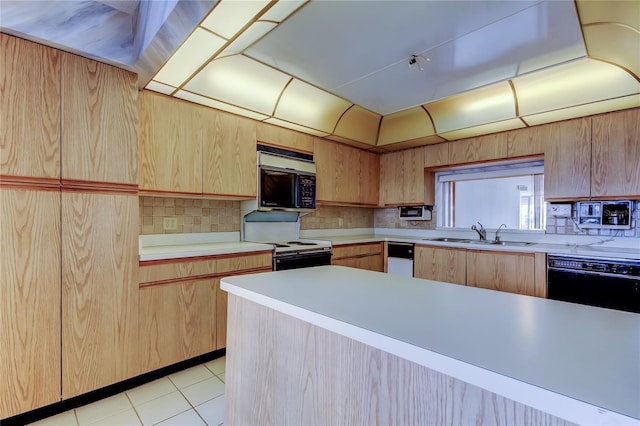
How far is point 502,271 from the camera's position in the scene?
10.3 feet

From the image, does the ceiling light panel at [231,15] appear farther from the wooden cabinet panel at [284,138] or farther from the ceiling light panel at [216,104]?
the wooden cabinet panel at [284,138]

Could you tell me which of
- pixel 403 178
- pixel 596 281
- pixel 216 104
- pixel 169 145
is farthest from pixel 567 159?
pixel 169 145

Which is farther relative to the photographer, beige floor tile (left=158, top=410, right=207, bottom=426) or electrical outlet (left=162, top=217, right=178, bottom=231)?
electrical outlet (left=162, top=217, right=178, bottom=231)

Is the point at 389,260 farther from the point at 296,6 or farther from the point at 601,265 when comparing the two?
the point at 296,6

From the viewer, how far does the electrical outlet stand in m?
2.78

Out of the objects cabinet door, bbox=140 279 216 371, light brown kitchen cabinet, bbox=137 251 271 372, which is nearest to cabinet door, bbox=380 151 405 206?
light brown kitchen cabinet, bbox=137 251 271 372

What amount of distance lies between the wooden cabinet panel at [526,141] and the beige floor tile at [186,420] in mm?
3772

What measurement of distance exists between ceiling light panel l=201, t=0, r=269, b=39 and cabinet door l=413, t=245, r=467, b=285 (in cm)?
307

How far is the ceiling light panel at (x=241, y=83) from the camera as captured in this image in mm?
2473

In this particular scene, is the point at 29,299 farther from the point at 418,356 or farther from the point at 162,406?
the point at 418,356

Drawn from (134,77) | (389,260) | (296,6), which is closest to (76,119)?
(134,77)

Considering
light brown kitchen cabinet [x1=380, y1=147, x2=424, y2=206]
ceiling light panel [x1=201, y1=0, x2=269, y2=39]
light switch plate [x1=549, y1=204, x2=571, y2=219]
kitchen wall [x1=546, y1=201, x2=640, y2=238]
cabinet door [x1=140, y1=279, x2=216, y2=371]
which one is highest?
ceiling light panel [x1=201, y1=0, x2=269, y2=39]

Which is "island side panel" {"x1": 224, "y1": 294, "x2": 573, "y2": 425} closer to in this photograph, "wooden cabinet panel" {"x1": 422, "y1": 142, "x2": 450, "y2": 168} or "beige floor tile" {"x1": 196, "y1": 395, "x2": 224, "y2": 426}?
"beige floor tile" {"x1": 196, "y1": 395, "x2": 224, "y2": 426}

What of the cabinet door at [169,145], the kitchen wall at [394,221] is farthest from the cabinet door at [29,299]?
the kitchen wall at [394,221]
